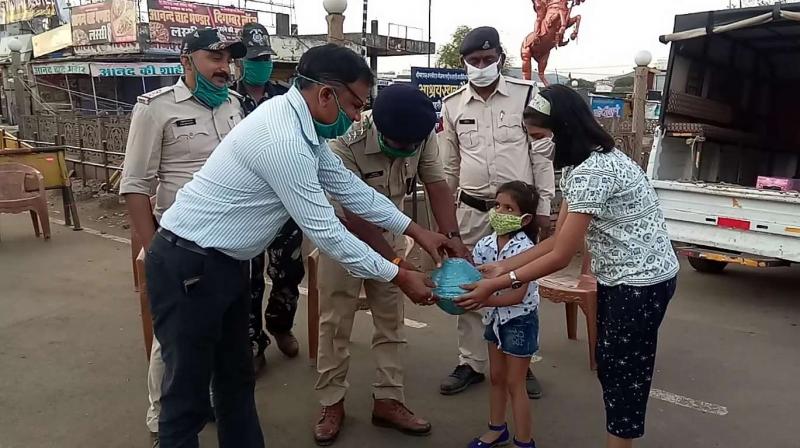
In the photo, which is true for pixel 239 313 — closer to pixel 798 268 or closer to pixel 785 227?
pixel 785 227

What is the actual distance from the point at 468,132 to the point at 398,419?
1.55 m

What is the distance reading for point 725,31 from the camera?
5297mm

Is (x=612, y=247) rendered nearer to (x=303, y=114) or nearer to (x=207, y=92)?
(x=303, y=114)

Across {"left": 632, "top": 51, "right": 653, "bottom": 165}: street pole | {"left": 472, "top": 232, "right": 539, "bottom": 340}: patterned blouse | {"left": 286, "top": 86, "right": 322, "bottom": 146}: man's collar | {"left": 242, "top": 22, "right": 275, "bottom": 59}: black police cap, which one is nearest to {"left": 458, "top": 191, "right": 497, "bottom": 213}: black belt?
{"left": 472, "top": 232, "right": 539, "bottom": 340}: patterned blouse

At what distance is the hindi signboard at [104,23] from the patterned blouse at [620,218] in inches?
797

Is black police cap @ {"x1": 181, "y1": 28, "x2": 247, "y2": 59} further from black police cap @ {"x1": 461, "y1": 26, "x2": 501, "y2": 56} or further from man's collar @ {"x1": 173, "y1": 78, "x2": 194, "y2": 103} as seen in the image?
black police cap @ {"x1": 461, "y1": 26, "x2": 501, "y2": 56}

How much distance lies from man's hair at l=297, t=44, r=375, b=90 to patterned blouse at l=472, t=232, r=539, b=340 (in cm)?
106

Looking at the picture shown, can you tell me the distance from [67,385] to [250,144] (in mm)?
2354

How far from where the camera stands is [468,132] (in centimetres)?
361

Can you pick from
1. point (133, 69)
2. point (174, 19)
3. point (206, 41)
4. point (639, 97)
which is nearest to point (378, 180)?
point (206, 41)

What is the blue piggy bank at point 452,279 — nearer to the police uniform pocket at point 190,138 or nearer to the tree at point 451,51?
the police uniform pocket at point 190,138

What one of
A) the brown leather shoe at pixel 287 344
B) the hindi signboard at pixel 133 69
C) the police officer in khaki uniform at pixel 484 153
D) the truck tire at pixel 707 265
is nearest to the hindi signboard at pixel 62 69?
the hindi signboard at pixel 133 69

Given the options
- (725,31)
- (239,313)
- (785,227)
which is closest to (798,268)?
(785,227)

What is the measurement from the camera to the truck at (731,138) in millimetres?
4910
